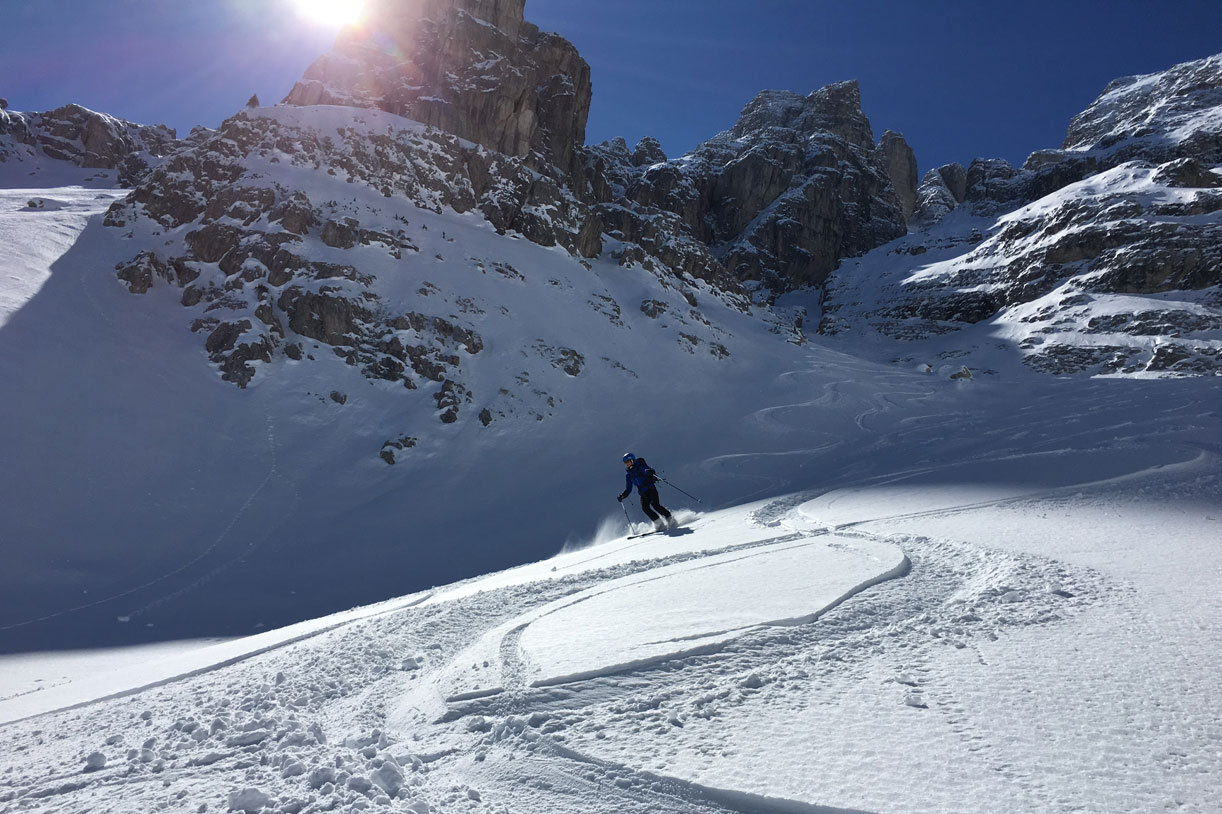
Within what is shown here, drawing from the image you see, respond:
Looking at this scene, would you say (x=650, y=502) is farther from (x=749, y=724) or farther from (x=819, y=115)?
(x=819, y=115)

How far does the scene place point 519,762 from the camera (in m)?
3.23

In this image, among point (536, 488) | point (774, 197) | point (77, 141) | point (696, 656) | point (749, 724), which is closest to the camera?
point (749, 724)

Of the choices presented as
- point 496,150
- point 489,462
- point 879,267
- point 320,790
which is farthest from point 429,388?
point 879,267

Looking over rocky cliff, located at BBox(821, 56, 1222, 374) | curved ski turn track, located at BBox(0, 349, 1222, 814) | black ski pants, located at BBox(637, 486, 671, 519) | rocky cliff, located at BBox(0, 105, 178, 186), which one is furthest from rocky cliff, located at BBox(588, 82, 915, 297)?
curved ski turn track, located at BBox(0, 349, 1222, 814)

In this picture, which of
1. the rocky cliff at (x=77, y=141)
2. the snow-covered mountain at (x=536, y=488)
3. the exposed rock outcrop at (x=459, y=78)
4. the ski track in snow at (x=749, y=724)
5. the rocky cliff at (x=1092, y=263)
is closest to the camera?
the ski track in snow at (x=749, y=724)

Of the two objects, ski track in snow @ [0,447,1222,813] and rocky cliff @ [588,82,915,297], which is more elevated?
rocky cliff @ [588,82,915,297]

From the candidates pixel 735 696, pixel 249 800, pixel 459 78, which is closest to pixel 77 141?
pixel 459 78

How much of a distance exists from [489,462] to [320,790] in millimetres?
19764

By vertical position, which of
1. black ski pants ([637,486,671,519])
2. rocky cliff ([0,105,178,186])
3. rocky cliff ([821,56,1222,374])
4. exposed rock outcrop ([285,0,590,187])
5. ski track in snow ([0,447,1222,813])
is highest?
rocky cliff ([0,105,178,186])

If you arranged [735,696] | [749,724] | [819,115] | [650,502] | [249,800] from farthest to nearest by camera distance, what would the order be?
1. [819,115]
2. [650,502]
3. [735,696]
4. [749,724]
5. [249,800]

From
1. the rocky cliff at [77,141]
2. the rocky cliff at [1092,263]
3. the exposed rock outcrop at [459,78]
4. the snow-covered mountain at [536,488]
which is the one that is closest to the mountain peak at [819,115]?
the rocky cliff at [1092,263]

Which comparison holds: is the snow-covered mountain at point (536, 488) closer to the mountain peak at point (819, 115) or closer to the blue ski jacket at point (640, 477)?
the blue ski jacket at point (640, 477)

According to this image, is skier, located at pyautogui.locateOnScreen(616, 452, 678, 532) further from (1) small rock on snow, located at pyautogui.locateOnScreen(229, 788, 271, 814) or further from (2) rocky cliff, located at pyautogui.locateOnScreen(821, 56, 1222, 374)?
(2) rocky cliff, located at pyautogui.locateOnScreen(821, 56, 1222, 374)

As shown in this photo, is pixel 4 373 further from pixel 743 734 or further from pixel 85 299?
pixel 743 734
